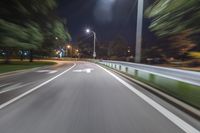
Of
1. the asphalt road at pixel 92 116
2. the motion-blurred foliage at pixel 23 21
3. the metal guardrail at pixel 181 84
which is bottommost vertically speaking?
the asphalt road at pixel 92 116

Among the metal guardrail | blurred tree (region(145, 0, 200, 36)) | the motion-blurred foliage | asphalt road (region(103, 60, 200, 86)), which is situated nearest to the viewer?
blurred tree (region(145, 0, 200, 36))

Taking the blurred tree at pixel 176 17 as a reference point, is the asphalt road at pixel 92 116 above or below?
below

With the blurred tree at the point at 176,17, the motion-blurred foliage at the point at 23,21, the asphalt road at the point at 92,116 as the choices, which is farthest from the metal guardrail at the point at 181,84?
the motion-blurred foliage at the point at 23,21

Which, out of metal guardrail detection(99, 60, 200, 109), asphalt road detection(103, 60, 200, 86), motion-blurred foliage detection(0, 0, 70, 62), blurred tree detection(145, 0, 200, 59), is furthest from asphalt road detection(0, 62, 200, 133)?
blurred tree detection(145, 0, 200, 59)

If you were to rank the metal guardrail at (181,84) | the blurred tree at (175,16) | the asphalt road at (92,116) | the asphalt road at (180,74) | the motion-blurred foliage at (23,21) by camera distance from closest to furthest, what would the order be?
the blurred tree at (175,16)
the motion-blurred foliage at (23,21)
the asphalt road at (92,116)
the asphalt road at (180,74)
the metal guardrail at (181,84)

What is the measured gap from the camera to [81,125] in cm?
605

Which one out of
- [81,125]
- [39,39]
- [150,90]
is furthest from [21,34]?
[150,90]

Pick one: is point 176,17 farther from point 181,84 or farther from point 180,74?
point 181,84

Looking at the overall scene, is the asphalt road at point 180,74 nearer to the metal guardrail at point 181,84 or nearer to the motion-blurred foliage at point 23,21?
the metal guardrail at point 181,84

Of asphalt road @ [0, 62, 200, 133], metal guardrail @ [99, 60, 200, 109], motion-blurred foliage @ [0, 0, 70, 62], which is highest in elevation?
motion-blurred foliage @ [0, 0, 70, 62]

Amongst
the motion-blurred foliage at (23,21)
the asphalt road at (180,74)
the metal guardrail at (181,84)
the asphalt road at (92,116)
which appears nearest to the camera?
the motion-blurred foliage at (23,21)

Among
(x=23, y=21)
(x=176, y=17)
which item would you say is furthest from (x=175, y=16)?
(x=23, y=21)

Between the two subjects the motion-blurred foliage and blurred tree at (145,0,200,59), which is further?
the motion-blurred foliage

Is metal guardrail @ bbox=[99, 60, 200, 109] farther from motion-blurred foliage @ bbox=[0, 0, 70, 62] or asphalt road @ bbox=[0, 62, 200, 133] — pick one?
motion-blurred foliage @ bbox=[0, 0, 70, 62]
